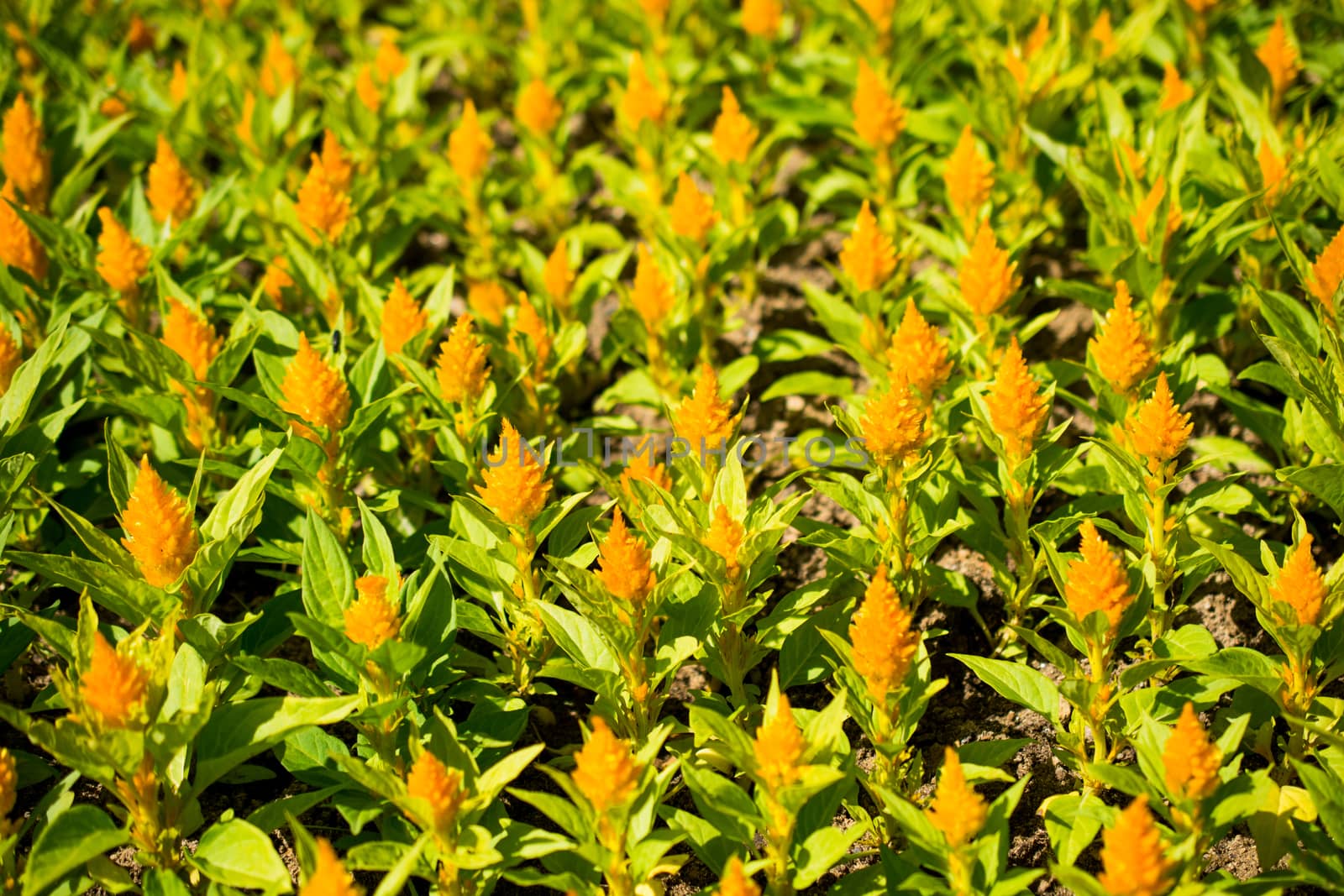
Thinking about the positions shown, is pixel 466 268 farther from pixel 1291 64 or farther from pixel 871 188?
pixel 1291 64

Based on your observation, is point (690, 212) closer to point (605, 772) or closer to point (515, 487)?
point (515, 487)

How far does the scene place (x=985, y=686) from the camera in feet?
9.98

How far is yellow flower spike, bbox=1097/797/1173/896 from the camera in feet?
6.53

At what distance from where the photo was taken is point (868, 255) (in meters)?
3.27

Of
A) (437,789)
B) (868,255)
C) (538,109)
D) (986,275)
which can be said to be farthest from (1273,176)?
(437,789)

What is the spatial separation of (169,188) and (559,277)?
1273mm

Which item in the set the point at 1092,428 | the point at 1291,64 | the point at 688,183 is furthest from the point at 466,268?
the point at 1291,64

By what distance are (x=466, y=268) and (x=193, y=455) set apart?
133cm

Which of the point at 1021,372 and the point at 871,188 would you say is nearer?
the point at 1021,372

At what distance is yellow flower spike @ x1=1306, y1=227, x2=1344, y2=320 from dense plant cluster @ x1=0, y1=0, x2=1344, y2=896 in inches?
0.8

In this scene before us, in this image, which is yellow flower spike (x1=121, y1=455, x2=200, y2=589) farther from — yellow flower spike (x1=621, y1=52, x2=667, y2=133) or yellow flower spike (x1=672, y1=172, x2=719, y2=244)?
yellow flower spike (x1=621, y1=52, x2=667, y2=133)

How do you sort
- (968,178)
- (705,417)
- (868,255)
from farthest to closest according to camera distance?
1. (968,178)
2. (868,255)
3. (705,417)

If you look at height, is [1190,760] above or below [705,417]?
below

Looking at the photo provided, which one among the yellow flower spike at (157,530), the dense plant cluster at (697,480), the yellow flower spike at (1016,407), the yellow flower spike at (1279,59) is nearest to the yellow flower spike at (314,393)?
the dense plant cluster at (697,480)
